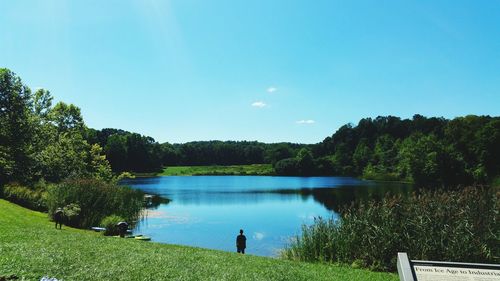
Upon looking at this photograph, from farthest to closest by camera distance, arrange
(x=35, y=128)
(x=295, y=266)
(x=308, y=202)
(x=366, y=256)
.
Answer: (x=308, y=202) < (x=35, y=128) < (x=366, y=256) < (x=295, y=266)

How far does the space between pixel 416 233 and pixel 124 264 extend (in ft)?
26.4

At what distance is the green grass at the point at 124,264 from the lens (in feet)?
26.2

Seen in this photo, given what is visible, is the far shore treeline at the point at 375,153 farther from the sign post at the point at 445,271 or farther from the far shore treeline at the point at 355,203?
the sign post at the point at 445,271

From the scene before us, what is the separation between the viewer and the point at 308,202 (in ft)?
133

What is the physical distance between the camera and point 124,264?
352 inches

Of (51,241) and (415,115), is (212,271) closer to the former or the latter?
(51,241)

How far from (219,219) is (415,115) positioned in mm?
116589

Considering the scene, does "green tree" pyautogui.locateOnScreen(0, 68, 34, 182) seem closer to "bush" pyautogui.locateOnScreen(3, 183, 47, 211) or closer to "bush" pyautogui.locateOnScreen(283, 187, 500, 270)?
"bush" pyautogui.locateOnScreen(3, 183, 47, 211)

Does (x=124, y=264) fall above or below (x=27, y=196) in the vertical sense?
below

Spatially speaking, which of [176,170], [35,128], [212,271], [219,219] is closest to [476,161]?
[219,219]

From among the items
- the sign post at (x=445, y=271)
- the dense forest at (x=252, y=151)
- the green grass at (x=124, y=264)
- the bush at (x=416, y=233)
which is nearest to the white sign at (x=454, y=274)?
the sign post at (x=445, y=271)

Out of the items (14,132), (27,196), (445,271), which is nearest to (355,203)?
(27,196)

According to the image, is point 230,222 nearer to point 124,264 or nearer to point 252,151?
point 124,264

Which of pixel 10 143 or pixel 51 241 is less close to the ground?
pixel 10 143
